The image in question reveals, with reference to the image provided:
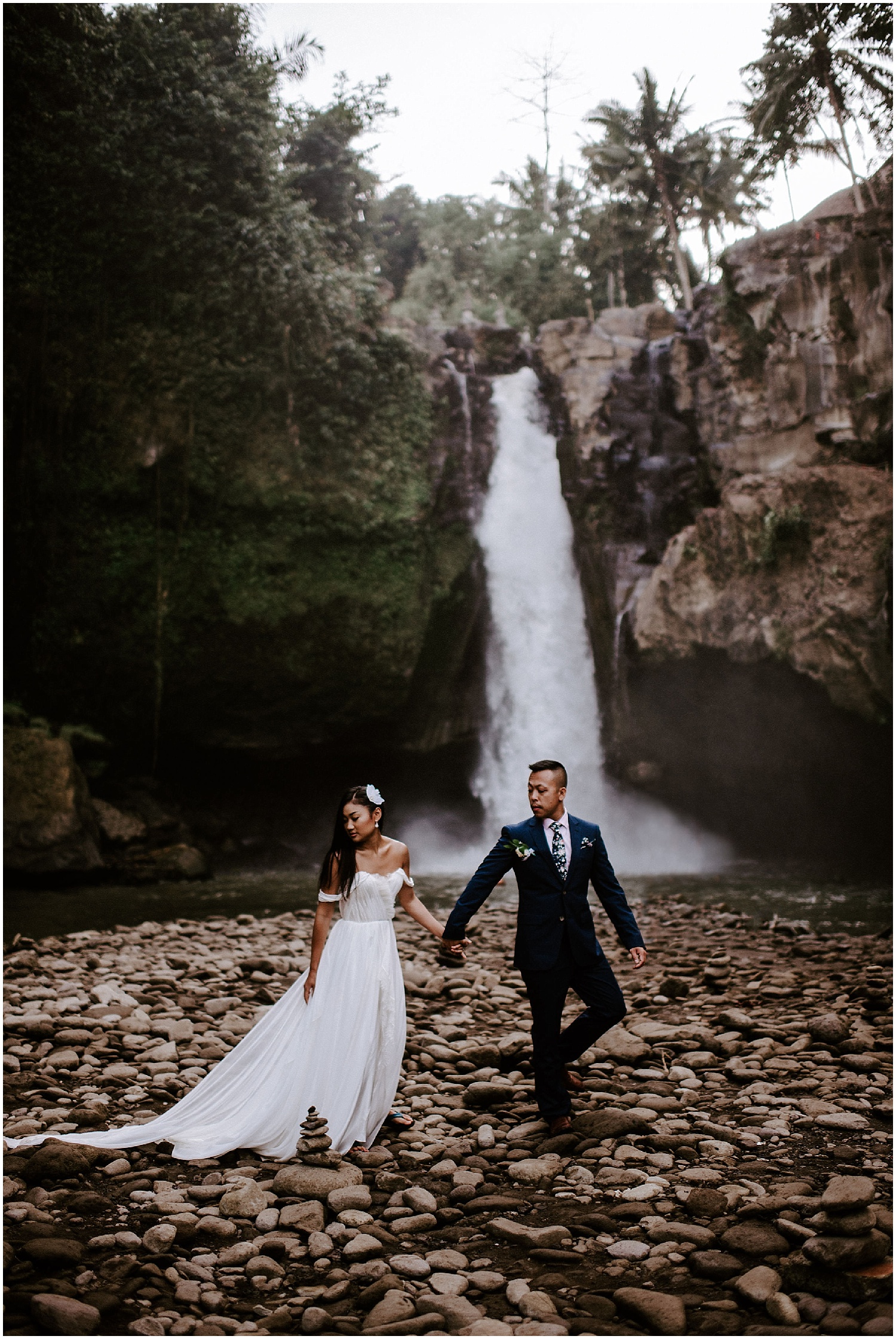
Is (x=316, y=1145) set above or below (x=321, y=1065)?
below

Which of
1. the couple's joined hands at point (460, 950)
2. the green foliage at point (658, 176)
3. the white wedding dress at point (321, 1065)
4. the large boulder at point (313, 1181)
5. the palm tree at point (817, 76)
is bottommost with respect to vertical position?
the large boulder at point (313, 1181)

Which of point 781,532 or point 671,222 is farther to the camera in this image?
point 671,222

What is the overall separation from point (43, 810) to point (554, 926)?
10.2 m

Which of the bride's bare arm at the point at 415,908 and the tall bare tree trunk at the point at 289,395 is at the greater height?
the tall bare tree trunk at the point at 289,395

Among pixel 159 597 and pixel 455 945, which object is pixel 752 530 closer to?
pixel 159 597

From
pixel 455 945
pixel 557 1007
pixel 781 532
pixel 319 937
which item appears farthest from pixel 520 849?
pixel 781 532

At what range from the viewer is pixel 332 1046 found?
3.88m

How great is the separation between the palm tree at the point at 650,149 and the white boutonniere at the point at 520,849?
23565 millimetres

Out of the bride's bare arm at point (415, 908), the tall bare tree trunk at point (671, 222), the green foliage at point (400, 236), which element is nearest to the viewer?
the bride's bare arm at point (415, 908)

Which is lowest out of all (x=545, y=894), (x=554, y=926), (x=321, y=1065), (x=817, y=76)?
(x=321, y=1065)

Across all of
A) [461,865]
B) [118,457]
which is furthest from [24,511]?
[461,865]

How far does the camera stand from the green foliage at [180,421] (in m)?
14.6

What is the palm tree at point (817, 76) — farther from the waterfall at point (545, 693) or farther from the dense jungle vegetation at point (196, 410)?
the waterfall at point (545, 693)

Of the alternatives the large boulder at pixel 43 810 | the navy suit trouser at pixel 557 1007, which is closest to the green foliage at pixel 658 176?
the large boulder at pixel 43 810
